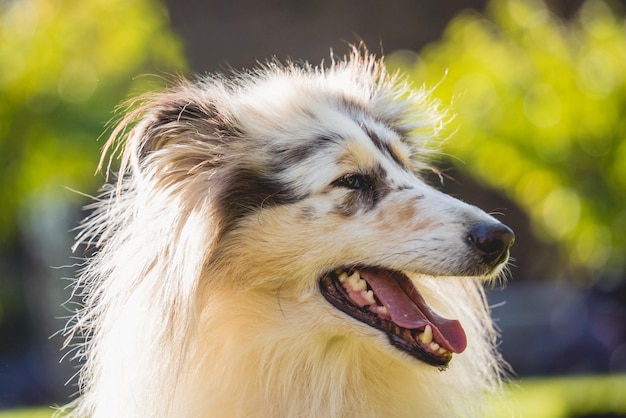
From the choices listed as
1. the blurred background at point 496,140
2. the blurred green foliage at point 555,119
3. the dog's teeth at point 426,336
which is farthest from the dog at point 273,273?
the blurred green foliage at point 555,119

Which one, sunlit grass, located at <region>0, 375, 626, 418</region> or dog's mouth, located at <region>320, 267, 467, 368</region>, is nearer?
dog's mouth, located at <region>320, 267, 467, 368</region>

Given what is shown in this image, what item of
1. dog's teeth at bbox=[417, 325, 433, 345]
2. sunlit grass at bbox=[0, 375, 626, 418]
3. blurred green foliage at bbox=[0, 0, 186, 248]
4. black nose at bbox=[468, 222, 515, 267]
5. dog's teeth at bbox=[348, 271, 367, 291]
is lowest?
sunlit grass at bbox=[0, 375, 626, 418]

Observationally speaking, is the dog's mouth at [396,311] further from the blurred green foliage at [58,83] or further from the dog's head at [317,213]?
the blurred green foliage at [58,83]

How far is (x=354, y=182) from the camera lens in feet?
11.9

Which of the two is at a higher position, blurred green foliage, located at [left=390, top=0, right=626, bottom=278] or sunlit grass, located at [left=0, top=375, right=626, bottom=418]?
blurred green foliage, located at [left=390, top=0, right=626, bottom=278]

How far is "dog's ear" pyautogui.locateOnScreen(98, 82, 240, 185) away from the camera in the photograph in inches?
139

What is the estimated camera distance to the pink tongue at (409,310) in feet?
11.3

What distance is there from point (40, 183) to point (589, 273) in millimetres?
7136

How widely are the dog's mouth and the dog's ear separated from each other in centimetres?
73

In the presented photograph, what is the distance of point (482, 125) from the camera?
913 cm

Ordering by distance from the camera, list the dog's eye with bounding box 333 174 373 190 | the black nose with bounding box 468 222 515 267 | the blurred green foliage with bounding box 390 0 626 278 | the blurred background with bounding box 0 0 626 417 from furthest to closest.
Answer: the blurred background with bounding box 0 0 626 417 < the blurred green foliage with bounding box 390 0 626 278 < the dog's eye with bounding box 333 174 373 190 < the black nose with bounding box 468 222 515 267

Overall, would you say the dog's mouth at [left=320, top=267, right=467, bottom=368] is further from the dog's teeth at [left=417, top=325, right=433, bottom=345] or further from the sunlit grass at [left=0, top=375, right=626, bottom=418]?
the sunlit grass at [left=0, top=375, right=626, bottom=418]

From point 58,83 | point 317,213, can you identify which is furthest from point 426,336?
point 58,83

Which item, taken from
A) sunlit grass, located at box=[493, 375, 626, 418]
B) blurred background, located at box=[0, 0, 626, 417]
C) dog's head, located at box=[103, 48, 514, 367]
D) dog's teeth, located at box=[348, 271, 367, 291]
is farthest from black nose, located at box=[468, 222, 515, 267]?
sunlit grass, located at box=[493, 375, 626, 418]
